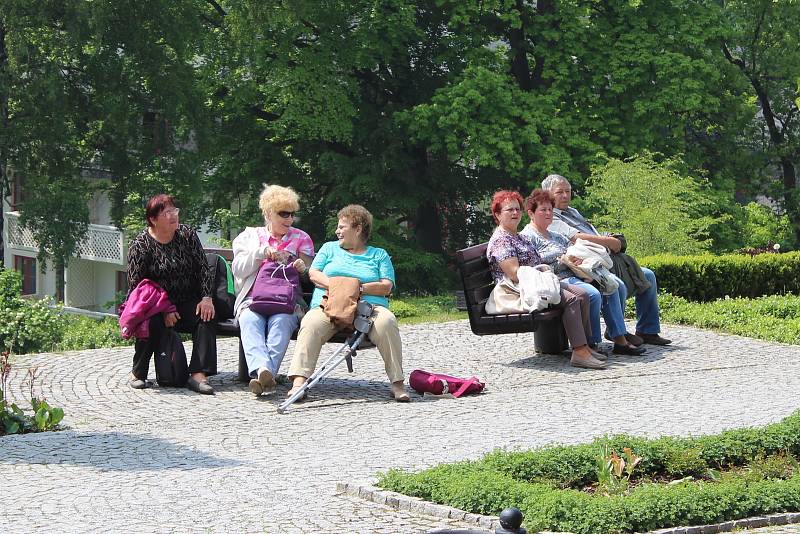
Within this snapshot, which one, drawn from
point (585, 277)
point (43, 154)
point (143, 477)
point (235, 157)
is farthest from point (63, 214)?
point (143, 477)

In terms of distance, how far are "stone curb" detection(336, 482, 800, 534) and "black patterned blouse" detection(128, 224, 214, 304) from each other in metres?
4.14

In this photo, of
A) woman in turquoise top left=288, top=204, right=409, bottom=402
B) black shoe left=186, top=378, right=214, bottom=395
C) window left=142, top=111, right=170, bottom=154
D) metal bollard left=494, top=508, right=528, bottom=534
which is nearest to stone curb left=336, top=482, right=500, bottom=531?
metal bollard left=494, top=508, right=528, bottom=534

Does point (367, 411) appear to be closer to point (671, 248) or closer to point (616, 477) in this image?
point (616, 477)

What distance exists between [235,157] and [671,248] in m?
14.5

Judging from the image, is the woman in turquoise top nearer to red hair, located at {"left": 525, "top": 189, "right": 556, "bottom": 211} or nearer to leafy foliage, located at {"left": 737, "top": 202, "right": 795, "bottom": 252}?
red hair, located at {"left": 525, "top": 189, "right": 556, "bottom": 211}

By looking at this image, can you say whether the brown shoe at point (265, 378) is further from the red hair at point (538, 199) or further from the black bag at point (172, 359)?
the red hair at point (538, 199)

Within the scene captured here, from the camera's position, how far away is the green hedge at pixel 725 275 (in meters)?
16.6

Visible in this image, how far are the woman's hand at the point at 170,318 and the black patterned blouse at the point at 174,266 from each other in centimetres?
14

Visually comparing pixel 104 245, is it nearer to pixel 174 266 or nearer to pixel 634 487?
pixel 174 266

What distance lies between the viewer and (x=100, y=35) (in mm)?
29453

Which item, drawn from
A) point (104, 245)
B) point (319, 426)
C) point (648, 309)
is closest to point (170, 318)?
point (319, 426)

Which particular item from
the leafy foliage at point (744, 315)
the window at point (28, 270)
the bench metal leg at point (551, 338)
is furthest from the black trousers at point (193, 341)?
the window at point (28, 270)

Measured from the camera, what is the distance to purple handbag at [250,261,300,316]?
10.6m

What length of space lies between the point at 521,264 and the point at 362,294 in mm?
1741
